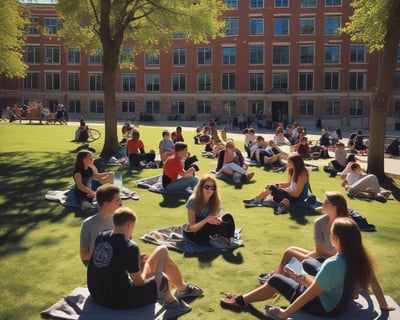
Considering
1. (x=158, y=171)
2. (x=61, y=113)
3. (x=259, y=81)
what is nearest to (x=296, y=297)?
(x=158, y=171)

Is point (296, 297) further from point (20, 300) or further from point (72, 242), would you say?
point (72, 242)

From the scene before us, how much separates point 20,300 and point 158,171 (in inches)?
420

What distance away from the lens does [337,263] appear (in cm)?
493

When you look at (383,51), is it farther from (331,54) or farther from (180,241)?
(331,54)

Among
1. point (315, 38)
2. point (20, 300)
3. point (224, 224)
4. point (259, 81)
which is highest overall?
point (315, 38)

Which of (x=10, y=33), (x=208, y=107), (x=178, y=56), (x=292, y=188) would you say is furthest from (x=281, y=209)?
(x=178, y=56)

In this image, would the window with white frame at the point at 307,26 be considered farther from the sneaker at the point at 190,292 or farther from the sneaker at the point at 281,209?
the sneaker at the point at 190,292

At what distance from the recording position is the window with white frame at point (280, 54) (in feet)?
202

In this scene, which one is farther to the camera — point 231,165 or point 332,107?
point 332,107

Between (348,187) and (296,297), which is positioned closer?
(296,297)

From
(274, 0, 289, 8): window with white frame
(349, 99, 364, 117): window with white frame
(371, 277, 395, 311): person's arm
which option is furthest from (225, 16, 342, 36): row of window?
(371, 277, 395, 311): person's arm

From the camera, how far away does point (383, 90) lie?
16.1m

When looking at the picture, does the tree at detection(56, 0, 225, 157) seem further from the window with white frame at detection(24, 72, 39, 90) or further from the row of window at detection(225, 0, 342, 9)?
the window with white frame at detection(24, 72, 39, 90)

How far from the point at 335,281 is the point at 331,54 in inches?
2349
